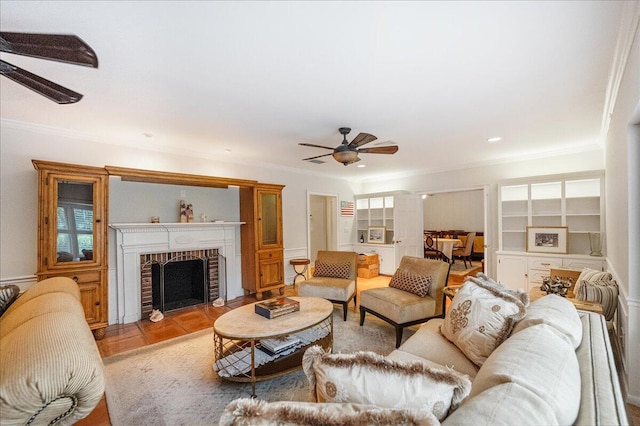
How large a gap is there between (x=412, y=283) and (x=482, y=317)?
149 centimetres

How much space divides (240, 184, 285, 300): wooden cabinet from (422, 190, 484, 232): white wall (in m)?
5.27

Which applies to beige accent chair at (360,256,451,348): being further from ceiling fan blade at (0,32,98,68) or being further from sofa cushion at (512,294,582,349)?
A: ceiling fan blade at (0,32,98,68)

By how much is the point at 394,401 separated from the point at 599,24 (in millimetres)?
2342

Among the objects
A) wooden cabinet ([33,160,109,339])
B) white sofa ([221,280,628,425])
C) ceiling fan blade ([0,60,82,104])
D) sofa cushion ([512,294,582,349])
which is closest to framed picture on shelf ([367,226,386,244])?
sofa cushion ([512,294,582,349])

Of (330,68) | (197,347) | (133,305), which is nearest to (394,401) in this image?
(330,68)

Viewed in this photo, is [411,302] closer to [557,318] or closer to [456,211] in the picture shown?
[557,318]

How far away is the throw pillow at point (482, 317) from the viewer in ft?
5.33

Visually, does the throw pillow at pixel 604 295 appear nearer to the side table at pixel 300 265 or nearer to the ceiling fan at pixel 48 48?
the side table at pixel 300 265

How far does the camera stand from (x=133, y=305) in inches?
151

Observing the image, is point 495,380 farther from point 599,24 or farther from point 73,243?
point 73,243

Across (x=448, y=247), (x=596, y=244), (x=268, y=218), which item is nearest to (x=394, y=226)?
(x=448, y=247)

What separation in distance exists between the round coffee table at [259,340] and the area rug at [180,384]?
0.39 feet

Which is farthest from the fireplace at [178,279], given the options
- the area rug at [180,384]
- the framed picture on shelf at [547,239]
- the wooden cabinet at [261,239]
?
the framed picture on shelf at [547,239]

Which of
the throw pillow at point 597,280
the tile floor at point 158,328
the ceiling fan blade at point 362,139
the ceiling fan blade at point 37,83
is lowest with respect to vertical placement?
the tile floor at point 158,328
